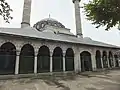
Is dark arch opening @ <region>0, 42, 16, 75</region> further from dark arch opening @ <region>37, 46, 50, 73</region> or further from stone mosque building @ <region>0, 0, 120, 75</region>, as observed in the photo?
dark arch opening @ <region>37, 46, 50, 73</region>

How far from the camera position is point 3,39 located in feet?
38.2

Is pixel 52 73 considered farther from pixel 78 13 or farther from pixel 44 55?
pixel 78 13

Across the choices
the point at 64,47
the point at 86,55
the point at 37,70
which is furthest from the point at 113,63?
the point at 37,70

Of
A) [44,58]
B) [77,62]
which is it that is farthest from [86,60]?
[44,58]

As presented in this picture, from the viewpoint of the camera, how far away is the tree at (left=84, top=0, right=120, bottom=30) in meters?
7.34

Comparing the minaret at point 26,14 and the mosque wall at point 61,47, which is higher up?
the minaret at point 26,14

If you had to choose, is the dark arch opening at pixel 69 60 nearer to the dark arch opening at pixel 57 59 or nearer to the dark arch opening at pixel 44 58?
the dark arch opening at pixel 57 59

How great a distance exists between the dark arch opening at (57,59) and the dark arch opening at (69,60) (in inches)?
37.2

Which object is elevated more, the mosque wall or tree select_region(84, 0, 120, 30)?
tree select_region(84, 0, 120, 30)

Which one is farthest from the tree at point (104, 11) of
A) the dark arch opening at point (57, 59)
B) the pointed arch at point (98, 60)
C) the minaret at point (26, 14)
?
the minaret at point (26, 14)

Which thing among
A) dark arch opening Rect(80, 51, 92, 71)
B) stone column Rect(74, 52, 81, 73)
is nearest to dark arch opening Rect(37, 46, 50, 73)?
stone column Rect(74, 52, 81, 73)

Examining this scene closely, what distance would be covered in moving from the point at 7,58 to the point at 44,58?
4.71 m

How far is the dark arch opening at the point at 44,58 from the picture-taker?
14238 mm

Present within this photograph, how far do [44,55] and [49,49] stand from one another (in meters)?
1.20
